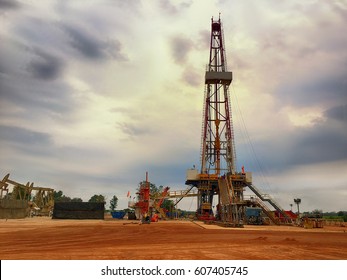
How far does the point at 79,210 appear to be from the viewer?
53.3m

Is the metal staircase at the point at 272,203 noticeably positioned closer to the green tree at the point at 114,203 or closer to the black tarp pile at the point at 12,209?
the black tarp pile at the point at 12,209

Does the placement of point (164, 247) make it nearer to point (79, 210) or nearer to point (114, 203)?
point (79, 210)

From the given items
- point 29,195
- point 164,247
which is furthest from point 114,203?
point 164,247

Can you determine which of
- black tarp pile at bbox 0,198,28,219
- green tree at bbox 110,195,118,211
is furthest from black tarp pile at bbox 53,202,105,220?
green tree at bbox 110,195,118,211

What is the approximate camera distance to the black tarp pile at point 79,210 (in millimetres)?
52500

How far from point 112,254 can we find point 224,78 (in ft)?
166

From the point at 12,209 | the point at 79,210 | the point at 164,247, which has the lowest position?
the point at 79,210

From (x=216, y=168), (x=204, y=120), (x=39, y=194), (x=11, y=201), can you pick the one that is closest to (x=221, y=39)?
(x=204, y=120)

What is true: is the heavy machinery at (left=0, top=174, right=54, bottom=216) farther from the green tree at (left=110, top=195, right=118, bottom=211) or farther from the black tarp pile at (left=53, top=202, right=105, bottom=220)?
the green tree at (left=110, top=195, right=118, bottom=211)

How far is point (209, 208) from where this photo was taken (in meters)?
50.2

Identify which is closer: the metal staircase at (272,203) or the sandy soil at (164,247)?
the sandy soil at (164,247)

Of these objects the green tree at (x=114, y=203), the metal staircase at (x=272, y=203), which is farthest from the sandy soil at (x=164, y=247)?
the green tree at (x=114, y=203)

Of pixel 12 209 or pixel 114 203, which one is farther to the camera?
pixel 114 203

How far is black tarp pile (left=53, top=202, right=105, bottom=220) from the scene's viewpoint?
52.5m
